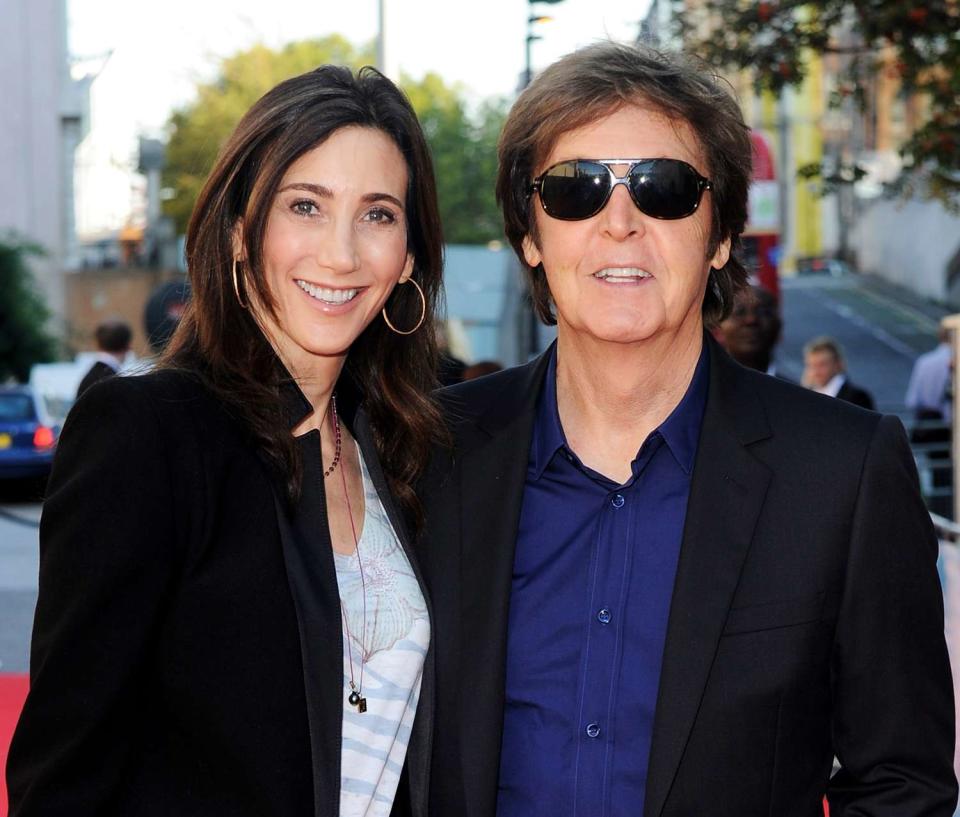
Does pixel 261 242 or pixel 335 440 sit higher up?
pixel 261 242

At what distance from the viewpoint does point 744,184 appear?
3.07 m

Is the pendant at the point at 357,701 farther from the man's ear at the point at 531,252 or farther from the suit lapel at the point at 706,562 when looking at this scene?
the man's ear at the point at 531,252

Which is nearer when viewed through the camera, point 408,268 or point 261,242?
point 261,242

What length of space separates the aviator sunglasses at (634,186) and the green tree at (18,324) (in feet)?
83.6

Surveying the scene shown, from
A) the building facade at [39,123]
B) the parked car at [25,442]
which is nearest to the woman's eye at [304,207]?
the parked car at [25,442]

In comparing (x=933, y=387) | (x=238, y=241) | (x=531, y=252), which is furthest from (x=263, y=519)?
(x=933, y=387)

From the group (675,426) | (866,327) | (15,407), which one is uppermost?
(675,426)

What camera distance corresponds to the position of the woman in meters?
2.39

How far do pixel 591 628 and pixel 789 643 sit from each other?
0.36 metres

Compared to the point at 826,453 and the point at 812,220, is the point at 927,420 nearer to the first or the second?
the point at 826,453

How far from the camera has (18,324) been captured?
27.0 meters

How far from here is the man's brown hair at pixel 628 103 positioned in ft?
9.48

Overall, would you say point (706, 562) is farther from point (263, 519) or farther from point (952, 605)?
point (952, 605)

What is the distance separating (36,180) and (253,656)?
117ft
